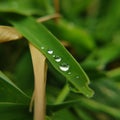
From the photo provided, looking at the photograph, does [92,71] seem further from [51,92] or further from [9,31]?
[9,31]

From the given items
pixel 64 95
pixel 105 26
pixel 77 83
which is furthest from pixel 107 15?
pixel 77 83

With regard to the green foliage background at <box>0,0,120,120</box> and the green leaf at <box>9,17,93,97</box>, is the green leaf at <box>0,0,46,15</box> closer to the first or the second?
the green foliage background at <box>0,0,120,120</box>

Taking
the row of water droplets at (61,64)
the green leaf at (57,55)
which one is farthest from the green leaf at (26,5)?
the row of water droplets at (61,64)

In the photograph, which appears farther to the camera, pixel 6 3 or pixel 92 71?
pixel 6 3

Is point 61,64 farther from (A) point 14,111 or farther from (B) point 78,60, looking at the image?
(B) point 78,60

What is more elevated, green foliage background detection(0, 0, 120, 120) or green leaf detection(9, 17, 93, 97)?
green leaf detection(9, 17, 93, 97)

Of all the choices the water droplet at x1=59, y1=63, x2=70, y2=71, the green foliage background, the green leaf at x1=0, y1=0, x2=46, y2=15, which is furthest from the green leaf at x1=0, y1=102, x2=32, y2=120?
the green leaf at x1=0, y1=0, x2=46, y2=15
